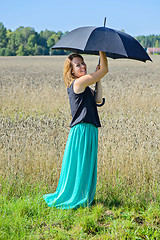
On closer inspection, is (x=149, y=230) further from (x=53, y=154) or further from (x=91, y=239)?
(x=53, y=154)

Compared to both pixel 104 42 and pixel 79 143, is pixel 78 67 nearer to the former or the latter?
pixel 104 42

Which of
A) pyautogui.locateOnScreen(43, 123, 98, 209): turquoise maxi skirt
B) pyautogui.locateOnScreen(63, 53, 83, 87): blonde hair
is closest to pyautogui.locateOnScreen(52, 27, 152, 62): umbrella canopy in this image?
pyautogui.locateOnScreen(63, 53, 83, 87): blonde hair

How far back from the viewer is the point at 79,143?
10.3ft

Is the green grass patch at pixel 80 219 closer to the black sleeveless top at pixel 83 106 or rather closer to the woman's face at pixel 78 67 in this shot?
the black sleeveless top at pixel 83 106

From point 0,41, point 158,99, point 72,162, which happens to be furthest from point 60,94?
point 0,41

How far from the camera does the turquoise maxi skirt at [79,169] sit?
3.13 meters

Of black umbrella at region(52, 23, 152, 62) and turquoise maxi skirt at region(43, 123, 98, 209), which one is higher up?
black umbrella at region(52, 23, 152, 62)

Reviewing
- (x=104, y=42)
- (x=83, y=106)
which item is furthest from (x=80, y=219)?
(x=104, y=42)

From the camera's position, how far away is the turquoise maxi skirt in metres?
3.13

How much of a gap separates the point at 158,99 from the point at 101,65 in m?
6.48

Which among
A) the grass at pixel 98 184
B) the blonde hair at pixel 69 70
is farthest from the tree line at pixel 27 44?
the blonde hair at pixel 69 70

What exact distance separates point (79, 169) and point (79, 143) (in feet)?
0.99

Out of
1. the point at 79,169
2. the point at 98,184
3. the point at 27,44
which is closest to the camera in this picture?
the point at 79,169

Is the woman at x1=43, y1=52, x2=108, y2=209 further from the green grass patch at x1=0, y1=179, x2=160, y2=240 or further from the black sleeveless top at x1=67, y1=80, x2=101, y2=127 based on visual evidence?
the green grass patch at x1=0, y1=179, x2=160, y2=240
